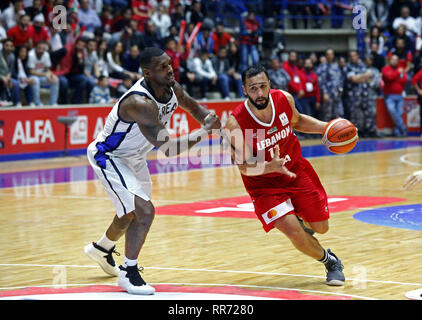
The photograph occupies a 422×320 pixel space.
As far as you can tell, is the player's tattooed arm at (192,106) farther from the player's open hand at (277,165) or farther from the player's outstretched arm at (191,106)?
the player's open hand at (277,165)

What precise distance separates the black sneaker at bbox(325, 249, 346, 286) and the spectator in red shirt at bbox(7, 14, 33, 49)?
12987 mm

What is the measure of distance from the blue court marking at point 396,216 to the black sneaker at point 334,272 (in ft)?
9.36

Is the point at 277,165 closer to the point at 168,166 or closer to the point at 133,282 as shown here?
the point at 133,282

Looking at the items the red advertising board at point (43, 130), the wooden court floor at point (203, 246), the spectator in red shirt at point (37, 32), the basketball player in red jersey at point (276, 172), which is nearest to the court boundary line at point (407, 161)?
the wooden court floor at point (203, 246)

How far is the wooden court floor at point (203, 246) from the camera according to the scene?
6.78m

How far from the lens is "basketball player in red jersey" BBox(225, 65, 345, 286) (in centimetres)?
673

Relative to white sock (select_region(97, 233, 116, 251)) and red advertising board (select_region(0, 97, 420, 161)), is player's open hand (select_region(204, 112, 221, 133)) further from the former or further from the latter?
red advertising board (select_region(0, 97, 420, 161))

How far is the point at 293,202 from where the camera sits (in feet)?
22.9

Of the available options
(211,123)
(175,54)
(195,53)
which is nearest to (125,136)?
(211,123)

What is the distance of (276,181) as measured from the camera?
6918mm

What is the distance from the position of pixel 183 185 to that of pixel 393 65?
1131 centimetres

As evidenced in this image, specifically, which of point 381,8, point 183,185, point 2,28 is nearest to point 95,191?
point 183,185
